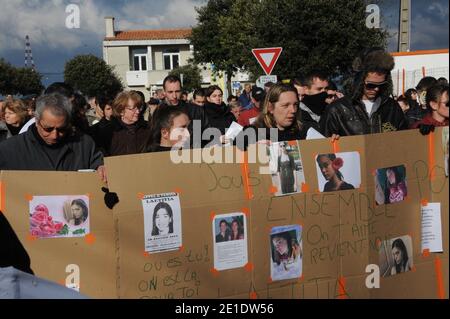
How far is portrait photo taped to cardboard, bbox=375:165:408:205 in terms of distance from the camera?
3273 millimetres

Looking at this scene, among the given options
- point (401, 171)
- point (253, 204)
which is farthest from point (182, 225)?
point (401, 171)

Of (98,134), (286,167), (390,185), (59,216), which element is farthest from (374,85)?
(98,134)

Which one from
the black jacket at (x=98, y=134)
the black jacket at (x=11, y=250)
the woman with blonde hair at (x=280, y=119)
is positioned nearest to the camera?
the black jacket at (x=11, y=250)

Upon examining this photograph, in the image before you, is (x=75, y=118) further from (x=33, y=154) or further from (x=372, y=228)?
(x=372, y=228)

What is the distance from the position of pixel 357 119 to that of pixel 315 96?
1.33 m

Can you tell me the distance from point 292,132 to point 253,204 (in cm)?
75

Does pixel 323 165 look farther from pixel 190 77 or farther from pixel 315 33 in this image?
pixel 190 77

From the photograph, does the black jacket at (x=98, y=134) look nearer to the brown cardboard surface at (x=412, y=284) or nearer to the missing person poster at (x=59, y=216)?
the missing person poster at (x=59, y=216)

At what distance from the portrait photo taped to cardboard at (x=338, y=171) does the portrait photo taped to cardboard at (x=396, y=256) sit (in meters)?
0.41

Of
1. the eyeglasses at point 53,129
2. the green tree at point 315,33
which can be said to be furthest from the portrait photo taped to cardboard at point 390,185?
the green tree at point 315,33

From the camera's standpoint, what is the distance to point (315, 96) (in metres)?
5.21

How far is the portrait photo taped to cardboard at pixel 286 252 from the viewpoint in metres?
3.13

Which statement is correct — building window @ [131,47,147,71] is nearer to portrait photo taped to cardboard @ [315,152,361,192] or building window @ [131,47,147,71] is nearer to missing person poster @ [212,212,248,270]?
portrait photo taped to cardboard @ [315,152,361,192]

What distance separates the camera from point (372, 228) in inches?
128
